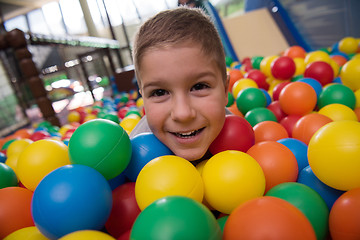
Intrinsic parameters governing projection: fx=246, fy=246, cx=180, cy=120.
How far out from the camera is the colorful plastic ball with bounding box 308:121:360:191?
647mm

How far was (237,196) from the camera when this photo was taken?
0.68 metres

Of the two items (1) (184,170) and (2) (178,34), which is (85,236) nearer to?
(1) (184,170)


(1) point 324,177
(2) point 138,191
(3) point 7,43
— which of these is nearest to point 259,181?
(1) point 324,177

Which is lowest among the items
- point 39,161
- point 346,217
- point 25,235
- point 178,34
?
point 346,217

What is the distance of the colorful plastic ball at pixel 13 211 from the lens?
70 cm

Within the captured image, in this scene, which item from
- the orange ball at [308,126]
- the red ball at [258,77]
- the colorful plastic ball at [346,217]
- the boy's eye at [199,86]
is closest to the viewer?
the colorful plastic ball at [346,217]

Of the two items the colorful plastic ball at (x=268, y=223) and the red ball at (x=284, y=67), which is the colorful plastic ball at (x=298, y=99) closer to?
the red ball at (x=284, y=67)

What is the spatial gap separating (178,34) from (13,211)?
73 centimetres

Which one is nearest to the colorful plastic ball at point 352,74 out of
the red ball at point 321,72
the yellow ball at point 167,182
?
the red ball at point 321,72

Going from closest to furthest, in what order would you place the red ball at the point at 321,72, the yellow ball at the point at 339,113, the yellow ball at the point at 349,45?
the yellow ball at the point at 339,113, the red ball at the point at 321,72, the yellow ball at the point at 349,45

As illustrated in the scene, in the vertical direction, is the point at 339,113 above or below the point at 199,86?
below

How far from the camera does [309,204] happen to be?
64 centimetres

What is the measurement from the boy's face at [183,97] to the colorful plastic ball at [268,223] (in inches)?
12.8

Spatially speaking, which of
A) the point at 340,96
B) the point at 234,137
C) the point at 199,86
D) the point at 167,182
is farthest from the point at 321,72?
the point at 167,182
